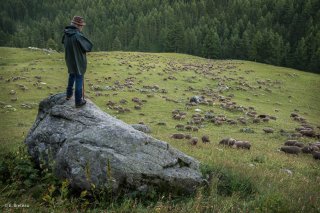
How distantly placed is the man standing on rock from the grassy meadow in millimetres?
2981

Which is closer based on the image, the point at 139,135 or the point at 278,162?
the point at 139,135

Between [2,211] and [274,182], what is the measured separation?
25.3 ft

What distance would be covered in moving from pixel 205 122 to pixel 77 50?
656 inches

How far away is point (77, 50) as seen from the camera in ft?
32.0

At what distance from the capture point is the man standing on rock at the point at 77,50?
380 inches

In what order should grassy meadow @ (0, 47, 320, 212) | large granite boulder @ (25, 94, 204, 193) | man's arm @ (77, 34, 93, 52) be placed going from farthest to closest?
1. man's arm @ (77, 34, 93, 52)
2. large granite boulder @ (25, 94, 204, 193)
3. grassy meadow @ (0, 47, 320, 212)

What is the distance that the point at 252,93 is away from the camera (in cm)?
4091

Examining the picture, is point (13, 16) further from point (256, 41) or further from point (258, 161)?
point (258, 161)

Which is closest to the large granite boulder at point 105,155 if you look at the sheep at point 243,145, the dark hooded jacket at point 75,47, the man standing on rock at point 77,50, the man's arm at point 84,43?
the man standing on rock at point 77,50

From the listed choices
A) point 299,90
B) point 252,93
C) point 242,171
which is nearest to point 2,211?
point 242,171

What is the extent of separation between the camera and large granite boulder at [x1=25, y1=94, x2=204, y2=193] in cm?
750

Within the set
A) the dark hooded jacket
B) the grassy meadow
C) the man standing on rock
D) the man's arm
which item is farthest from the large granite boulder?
the man's arm

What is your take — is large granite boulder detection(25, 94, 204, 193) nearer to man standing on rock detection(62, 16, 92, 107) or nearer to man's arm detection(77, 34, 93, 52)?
man standing on rock detection(62, 16, 92, 107)

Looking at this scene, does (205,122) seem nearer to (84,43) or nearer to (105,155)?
(84,43)
